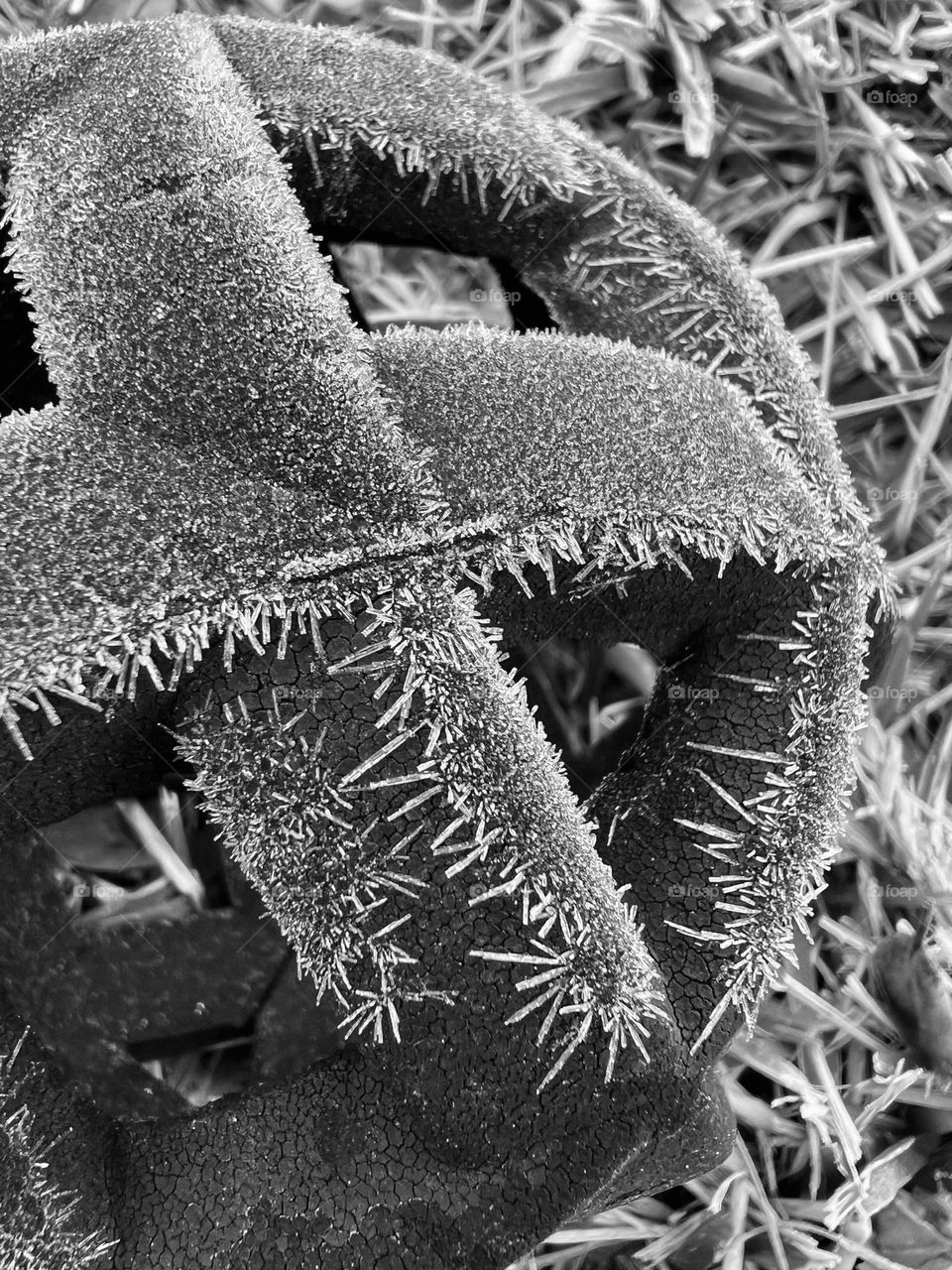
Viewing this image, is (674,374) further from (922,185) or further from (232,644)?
(922,185)

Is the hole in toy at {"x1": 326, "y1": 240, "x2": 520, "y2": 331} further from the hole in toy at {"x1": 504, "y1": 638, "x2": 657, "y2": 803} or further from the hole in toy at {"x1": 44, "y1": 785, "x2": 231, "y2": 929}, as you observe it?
the hole in toy at {"x1": 44, "y1": 785, "x2": 231, "y2": 929}

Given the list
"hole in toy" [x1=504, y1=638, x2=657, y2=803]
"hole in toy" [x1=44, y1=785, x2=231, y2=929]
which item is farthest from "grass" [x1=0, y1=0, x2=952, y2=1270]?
"hole in toy" [x1=44, y1=785, x2=231, y2=929]

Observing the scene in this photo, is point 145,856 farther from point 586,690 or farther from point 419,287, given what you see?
point 419,287

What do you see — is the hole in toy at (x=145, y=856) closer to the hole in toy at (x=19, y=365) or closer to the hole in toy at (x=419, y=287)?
the hole in toy at (x=19, y=365)

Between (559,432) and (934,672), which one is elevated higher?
(559,432)

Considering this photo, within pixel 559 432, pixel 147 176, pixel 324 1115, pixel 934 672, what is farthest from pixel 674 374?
pixel 934 672

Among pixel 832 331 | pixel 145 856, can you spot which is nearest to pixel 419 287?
pixel 832 331
